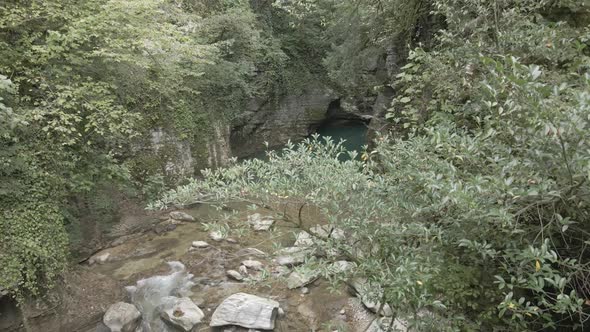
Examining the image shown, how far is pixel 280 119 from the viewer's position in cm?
1698

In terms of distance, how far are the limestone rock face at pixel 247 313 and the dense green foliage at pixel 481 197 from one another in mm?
2733

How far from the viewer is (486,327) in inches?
114

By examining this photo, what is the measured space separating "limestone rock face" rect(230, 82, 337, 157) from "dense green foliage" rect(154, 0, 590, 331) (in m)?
11.8

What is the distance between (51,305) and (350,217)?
5502 millimetres

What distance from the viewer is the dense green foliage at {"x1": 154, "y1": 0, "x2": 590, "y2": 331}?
198 centimetres

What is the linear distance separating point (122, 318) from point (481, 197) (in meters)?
5.51

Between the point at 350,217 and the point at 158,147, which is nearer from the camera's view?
the point at 350,217

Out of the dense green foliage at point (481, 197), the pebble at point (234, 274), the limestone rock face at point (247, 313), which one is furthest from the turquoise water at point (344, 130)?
the dense green foliage at point (481, 197)

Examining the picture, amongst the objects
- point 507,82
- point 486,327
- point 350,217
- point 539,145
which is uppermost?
point 507,82

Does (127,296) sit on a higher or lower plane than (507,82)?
lower

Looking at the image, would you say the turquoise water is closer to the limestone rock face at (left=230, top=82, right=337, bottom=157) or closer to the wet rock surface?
the limestone rock face at (left=230, top=82, right=337, bottom=157)

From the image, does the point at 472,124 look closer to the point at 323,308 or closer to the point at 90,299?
the point at 323,308

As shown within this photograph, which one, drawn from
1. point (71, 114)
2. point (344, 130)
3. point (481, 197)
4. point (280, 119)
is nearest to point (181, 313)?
point (71, 114)

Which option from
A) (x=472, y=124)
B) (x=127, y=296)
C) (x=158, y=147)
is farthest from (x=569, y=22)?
(x=158, y=147)
